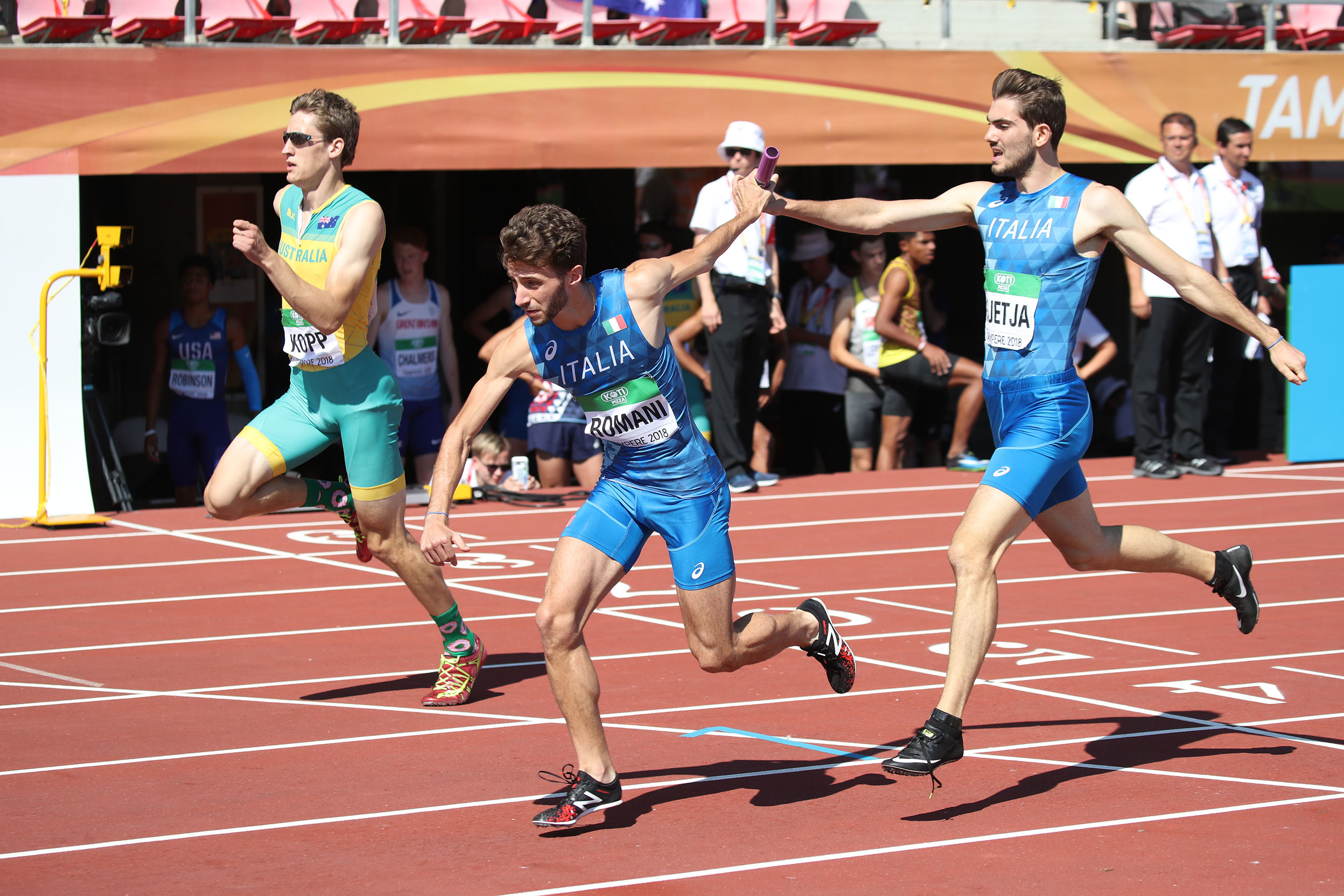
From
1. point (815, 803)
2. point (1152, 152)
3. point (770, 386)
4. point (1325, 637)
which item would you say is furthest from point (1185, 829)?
point (1152, 152)

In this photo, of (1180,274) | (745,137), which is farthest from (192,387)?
(1180,274)

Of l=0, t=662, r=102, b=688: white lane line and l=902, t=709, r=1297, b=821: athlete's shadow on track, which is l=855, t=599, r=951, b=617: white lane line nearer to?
l=902, t=709, r=1297, b=821: athlete's shadow on track

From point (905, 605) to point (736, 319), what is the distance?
147 inches

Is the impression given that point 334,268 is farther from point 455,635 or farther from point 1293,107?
point 1293,107

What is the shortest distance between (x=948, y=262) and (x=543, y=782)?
39.6 feet

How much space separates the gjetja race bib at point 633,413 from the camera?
195 inches

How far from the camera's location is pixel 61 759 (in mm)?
5641

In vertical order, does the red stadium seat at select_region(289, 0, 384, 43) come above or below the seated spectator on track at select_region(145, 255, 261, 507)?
above

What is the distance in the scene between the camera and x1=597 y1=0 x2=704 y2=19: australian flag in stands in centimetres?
1303

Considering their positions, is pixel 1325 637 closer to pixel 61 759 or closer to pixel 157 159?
pixel 61 759

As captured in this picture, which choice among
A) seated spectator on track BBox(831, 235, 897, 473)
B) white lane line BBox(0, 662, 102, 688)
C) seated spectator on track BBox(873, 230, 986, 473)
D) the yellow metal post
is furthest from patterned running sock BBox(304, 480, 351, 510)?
seated spectator on track BBox(831, 235, 897, 473)

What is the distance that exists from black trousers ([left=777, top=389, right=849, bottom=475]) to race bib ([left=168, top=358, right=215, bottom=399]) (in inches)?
183

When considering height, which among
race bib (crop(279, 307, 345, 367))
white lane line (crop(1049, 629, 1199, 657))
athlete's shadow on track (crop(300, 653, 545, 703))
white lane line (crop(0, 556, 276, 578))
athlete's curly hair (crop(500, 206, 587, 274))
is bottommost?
athlete's shadow on track (crop(300, 653, 545, 703))

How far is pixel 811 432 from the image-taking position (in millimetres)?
13398
